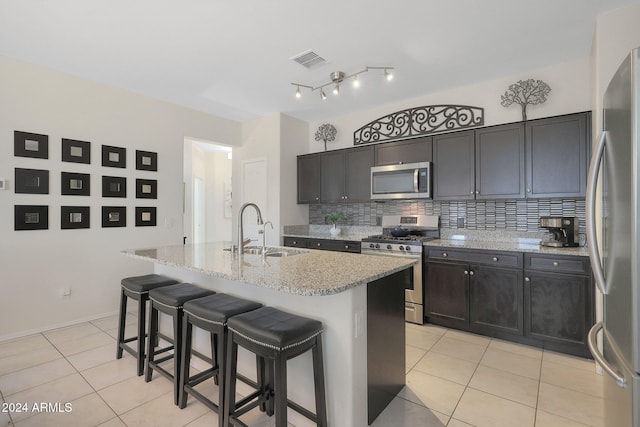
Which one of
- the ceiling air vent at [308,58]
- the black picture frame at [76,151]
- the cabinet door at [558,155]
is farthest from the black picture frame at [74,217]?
the cabinet door at [558,155]

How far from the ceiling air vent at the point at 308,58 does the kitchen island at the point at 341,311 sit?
195cm

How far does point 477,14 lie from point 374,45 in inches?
32.7

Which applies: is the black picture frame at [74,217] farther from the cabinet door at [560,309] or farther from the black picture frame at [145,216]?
the cabinet door at [560,309]

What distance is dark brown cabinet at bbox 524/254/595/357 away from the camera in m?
2.63

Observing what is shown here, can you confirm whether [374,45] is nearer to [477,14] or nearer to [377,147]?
[477,14]

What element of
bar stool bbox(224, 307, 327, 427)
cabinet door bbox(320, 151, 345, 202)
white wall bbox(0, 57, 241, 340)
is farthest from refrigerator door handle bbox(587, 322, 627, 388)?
white wall bbox(0, 57, 241, 340)

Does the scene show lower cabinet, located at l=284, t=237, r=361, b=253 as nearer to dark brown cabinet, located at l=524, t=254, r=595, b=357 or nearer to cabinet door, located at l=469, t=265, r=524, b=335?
cabinet door, located at l=469, t=265, r=524, b=335

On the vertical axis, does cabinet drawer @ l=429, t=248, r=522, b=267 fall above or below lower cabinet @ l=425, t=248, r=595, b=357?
above

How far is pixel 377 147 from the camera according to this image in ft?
13.8

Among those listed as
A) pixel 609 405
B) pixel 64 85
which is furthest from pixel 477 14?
pixel 64 85

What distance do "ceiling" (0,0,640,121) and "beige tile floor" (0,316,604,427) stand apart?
275cm

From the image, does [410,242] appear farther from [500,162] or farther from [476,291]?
[500,162]

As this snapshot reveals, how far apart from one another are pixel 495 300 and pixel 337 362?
210 centimetres

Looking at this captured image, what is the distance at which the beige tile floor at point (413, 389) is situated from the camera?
6.26 feet
